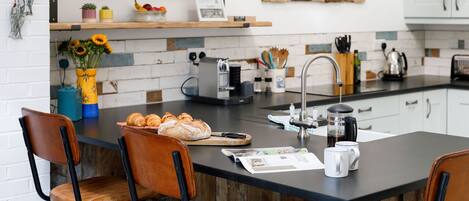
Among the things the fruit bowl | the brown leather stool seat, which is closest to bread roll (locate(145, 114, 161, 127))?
the brown leather stool seat

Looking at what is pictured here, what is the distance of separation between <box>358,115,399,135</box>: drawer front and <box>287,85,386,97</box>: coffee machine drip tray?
212mm

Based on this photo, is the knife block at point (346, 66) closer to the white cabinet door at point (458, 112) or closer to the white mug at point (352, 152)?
the white cabinet door at point (458, 112)

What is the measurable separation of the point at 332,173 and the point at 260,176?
0.80 feet

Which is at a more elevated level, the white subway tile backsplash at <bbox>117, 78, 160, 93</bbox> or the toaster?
the toaster

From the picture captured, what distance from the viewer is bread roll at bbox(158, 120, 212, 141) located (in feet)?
10.2

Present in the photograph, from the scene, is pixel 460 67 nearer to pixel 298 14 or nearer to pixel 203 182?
pixel 298 14

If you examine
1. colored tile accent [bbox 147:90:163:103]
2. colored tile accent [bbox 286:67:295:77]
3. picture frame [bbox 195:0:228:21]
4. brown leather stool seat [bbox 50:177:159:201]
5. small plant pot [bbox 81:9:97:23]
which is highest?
picture frame [bbox 195:0:228:21]

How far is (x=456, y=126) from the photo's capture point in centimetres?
570

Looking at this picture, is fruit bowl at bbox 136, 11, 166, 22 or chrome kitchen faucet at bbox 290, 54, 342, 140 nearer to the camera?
chrome kitchen faucet at bbox 290, 54, 342, 140

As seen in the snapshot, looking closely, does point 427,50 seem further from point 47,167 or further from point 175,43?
point 47,167

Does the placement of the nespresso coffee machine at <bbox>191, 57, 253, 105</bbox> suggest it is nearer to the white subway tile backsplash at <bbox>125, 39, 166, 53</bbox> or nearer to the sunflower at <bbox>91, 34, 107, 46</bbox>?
the white subway tile backsplash at <bbox>125, 39, 166, 53</bbox>

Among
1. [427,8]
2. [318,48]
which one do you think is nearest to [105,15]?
[318,48]

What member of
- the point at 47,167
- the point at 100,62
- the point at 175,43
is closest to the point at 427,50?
the point at 175,43

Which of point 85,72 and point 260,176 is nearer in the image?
point 260,176
